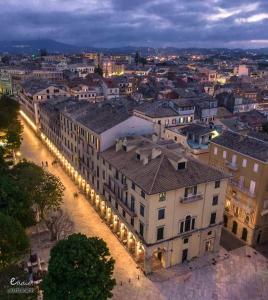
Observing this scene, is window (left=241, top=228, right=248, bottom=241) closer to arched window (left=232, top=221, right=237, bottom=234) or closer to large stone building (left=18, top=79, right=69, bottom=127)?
arched window (left=232, top=221, right=237, bottom=234)

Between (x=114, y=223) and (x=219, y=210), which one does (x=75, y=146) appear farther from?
(x=219, y=210)

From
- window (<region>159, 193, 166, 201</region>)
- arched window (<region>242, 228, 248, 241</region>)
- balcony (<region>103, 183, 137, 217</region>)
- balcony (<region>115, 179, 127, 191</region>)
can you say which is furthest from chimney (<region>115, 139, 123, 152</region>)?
arched window (<region>242, 228, 248, 241</region>)

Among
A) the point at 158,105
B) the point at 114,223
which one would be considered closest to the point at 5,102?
the point at 158,105

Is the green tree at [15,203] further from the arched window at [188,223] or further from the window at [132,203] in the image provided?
the arched window at [188,223]

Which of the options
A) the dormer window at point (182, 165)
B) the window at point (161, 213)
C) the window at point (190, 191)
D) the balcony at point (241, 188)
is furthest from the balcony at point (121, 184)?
the balcony at point (241, 188)

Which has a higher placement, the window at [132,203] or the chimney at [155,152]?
the chimney at [155,152]

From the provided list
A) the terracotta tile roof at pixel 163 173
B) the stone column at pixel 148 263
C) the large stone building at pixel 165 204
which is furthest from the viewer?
the stone column at pixel 148 263

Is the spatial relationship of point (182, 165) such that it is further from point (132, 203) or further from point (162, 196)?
point (132, 203)
